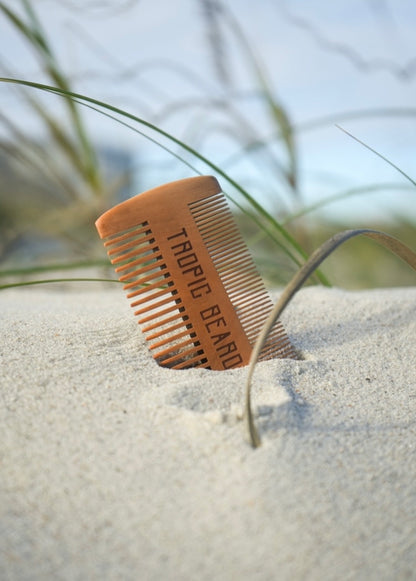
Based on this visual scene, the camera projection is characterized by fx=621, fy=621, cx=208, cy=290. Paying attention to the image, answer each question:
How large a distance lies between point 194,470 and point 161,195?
0.49 metres

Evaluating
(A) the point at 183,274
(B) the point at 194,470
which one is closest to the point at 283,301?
(B) the point at 194,470

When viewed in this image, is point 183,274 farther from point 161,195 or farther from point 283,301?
point 283,301

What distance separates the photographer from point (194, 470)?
71 centimetres

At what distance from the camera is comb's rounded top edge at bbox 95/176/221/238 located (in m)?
1.01

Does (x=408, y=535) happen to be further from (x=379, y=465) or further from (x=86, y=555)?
(x=86, y=555)

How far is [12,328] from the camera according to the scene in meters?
1.05

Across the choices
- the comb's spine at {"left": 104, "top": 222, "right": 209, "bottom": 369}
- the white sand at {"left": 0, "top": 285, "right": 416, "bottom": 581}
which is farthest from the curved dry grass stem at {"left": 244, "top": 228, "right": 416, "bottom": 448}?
the comb's spine at {"left": 104, "top": 222, "right": 209, "bottom": 369}

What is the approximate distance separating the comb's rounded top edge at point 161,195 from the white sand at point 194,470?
0.64 feet

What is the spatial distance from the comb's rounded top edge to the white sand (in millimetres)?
194

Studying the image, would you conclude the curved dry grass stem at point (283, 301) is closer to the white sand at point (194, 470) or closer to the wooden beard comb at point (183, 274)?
the white sand at point (194, 470)

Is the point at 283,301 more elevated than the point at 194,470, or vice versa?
the point at 283,301

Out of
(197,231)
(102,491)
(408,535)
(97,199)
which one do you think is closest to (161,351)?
(197,231)

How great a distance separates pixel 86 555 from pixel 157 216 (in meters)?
0.56

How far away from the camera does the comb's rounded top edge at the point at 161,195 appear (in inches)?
39.7
